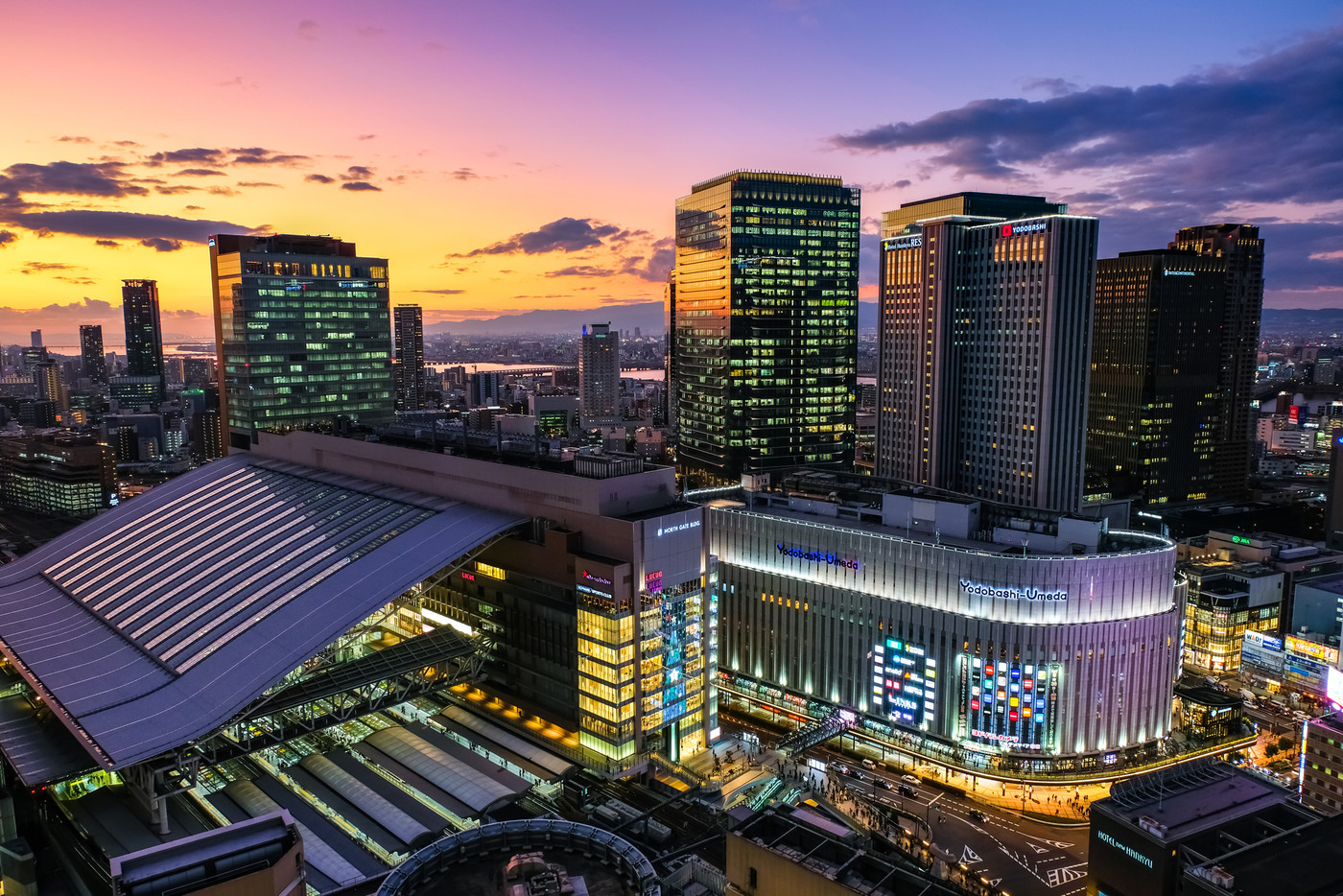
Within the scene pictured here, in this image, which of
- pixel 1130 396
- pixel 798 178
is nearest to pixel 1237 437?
pixel 1130 396

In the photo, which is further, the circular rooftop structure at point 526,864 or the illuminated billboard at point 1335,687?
the illuminated billboard at point 1335,687

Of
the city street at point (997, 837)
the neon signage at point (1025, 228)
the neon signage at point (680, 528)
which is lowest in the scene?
the city street at point (997, 837)

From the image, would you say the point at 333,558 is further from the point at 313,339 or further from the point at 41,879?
the point at 313,339

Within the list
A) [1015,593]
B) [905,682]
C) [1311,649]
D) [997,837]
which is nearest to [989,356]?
[1311,649]

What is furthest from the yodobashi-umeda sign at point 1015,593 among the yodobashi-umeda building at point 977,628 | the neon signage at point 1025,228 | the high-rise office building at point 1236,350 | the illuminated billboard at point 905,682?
the high-rise office building at point 1236,350

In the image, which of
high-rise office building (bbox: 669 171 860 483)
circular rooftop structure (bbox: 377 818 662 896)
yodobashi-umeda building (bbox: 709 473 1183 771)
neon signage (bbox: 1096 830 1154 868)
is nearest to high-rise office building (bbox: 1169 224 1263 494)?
high-rise office building (bbox: 669 171 860 483)

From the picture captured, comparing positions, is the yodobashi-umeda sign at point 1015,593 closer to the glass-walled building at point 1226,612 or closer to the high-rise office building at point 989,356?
the glass-walled building at point 1226,612
